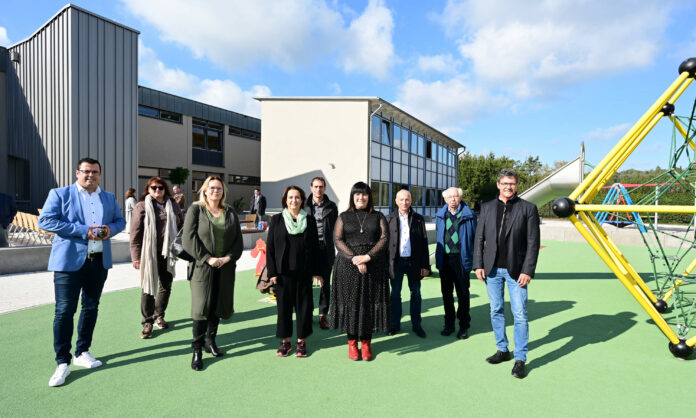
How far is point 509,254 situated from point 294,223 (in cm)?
203

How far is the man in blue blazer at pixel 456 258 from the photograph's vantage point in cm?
454

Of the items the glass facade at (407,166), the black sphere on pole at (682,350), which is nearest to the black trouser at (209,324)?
the black sphere on pole at (682,350)

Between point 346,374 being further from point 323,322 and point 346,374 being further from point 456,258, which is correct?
point 456,258

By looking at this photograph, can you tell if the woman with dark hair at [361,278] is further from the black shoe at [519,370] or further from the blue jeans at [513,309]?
the black shoe at [519,370]

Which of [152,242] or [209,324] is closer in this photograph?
[209,324]

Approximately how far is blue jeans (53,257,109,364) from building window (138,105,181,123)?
20.4 metres

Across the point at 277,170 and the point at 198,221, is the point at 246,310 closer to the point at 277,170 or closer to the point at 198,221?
the point at 198,221

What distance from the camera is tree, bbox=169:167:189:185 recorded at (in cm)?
2136

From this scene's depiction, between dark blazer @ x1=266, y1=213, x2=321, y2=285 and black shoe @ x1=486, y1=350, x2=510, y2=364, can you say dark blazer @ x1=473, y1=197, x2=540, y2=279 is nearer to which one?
black shoe @ x1=486, y1=350, x2=510, y2=364

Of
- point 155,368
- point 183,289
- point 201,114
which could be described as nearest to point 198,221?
point 155,368

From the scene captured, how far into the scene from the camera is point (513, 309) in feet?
11.6

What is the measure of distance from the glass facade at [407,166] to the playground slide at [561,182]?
1289 cm

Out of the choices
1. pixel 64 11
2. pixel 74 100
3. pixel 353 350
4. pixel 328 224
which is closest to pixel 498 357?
pixel 353 350

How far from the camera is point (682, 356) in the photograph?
3.71m
